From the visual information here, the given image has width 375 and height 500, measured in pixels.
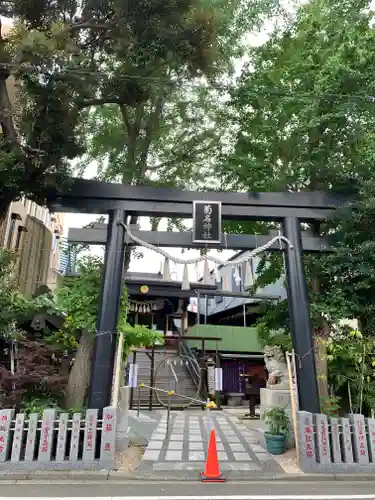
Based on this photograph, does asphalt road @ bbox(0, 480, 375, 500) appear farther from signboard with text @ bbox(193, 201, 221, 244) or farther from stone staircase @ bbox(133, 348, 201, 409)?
stone staircase @ bbox(133, 348, 201, 409)

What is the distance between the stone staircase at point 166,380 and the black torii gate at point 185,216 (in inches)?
357

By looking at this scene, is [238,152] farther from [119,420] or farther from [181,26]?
[119,420]

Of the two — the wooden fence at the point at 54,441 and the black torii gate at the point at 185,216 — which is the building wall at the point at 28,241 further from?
the wooden fence at the point at 54,441

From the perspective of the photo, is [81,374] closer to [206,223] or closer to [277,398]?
[206,223]

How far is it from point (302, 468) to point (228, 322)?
2460cm

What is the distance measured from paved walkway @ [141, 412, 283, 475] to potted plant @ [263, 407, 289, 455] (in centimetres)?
23

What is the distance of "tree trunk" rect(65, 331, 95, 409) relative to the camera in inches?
327


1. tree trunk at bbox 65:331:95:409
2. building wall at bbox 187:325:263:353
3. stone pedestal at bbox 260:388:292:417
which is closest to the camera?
tree trunk at bbox 65:331:95:409

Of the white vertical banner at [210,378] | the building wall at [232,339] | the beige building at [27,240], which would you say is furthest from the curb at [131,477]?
the building wall at [232,339]

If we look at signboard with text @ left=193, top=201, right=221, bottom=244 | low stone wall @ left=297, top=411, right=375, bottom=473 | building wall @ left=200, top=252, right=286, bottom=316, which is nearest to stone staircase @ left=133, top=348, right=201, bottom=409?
building wall @ left=200, top=252, right=286, bottom=316

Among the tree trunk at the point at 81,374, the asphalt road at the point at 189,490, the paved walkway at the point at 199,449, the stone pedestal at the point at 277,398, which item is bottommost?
the asphalt road at the point at 189,490

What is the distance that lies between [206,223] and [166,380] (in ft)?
41.6


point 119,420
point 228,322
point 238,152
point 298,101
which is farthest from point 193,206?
point 228,322

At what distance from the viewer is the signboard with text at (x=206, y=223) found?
29.2 ft
